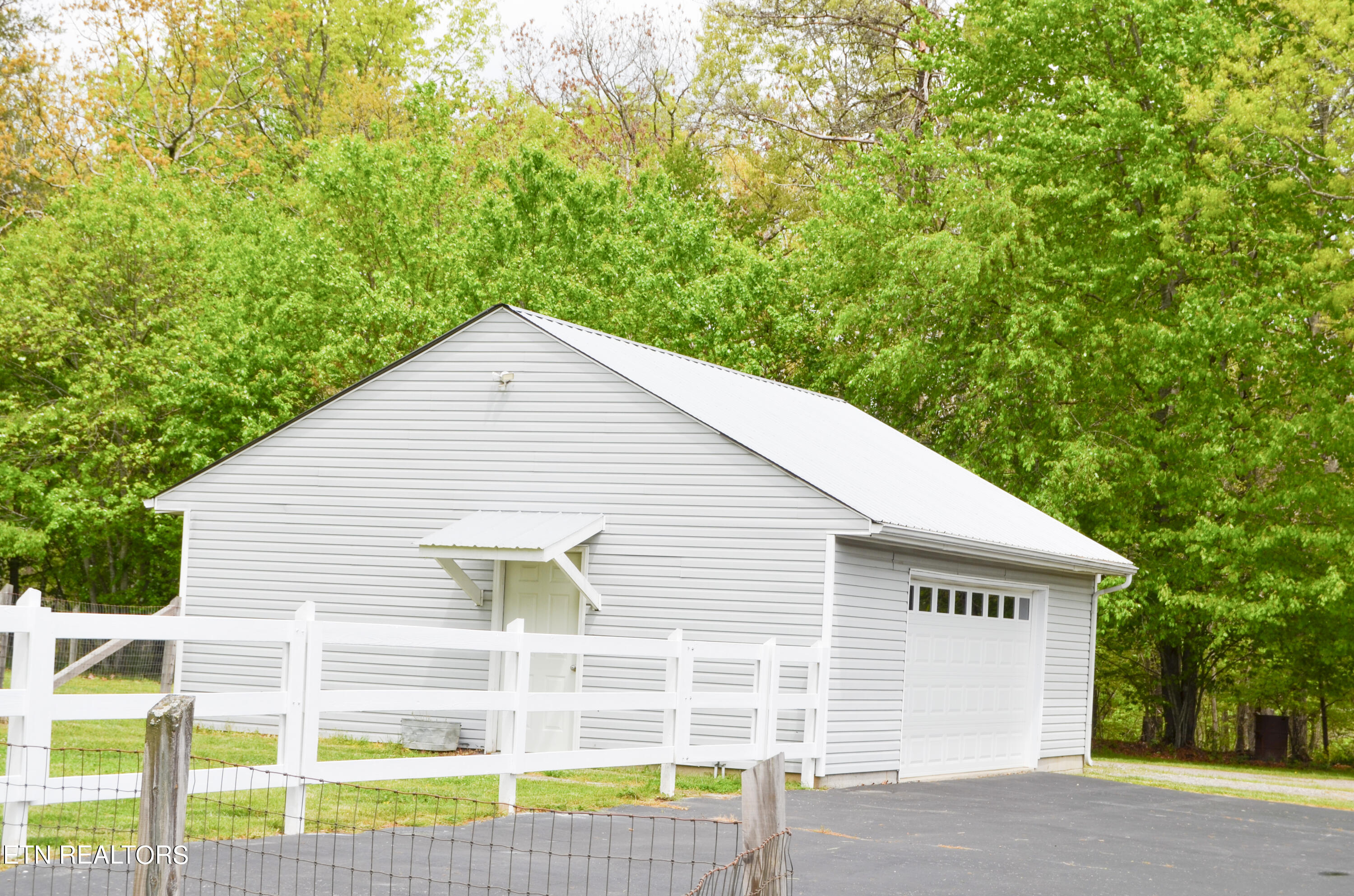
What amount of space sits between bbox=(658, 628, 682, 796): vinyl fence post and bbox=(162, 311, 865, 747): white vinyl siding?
1.96 meters

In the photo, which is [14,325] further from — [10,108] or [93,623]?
[93,623]

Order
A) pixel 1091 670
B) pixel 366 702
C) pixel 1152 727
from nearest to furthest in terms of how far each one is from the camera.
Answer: pixel 366 702 → pixel 1091 670 → pixel 1152 727

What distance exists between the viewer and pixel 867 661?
1427cm

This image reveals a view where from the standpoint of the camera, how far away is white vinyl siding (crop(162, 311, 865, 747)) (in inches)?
553

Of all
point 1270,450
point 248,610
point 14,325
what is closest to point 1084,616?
point 1270,450

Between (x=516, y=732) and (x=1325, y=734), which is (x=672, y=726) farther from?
(x=1325, y=734)

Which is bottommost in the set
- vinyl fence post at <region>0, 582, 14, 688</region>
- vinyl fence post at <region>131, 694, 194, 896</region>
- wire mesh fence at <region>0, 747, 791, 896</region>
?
wire mesh fence at <region>0, 747, 791, 896</region>

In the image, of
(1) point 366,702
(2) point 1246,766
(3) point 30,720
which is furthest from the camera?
(2) point 1246,766

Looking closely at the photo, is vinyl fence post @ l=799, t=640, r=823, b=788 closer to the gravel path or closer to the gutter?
the gutter

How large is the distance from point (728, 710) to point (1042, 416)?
12990 millimetres

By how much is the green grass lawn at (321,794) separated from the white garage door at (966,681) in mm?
2976

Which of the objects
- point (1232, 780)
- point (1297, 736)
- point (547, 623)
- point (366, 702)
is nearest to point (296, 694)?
point (366, 702)

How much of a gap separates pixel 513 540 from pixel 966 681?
5.65 m

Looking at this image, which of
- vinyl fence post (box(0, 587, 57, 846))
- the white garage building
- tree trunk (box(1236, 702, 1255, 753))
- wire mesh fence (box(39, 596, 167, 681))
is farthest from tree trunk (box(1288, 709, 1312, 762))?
vinyl fence post (box(0, 587, 57, 846))
